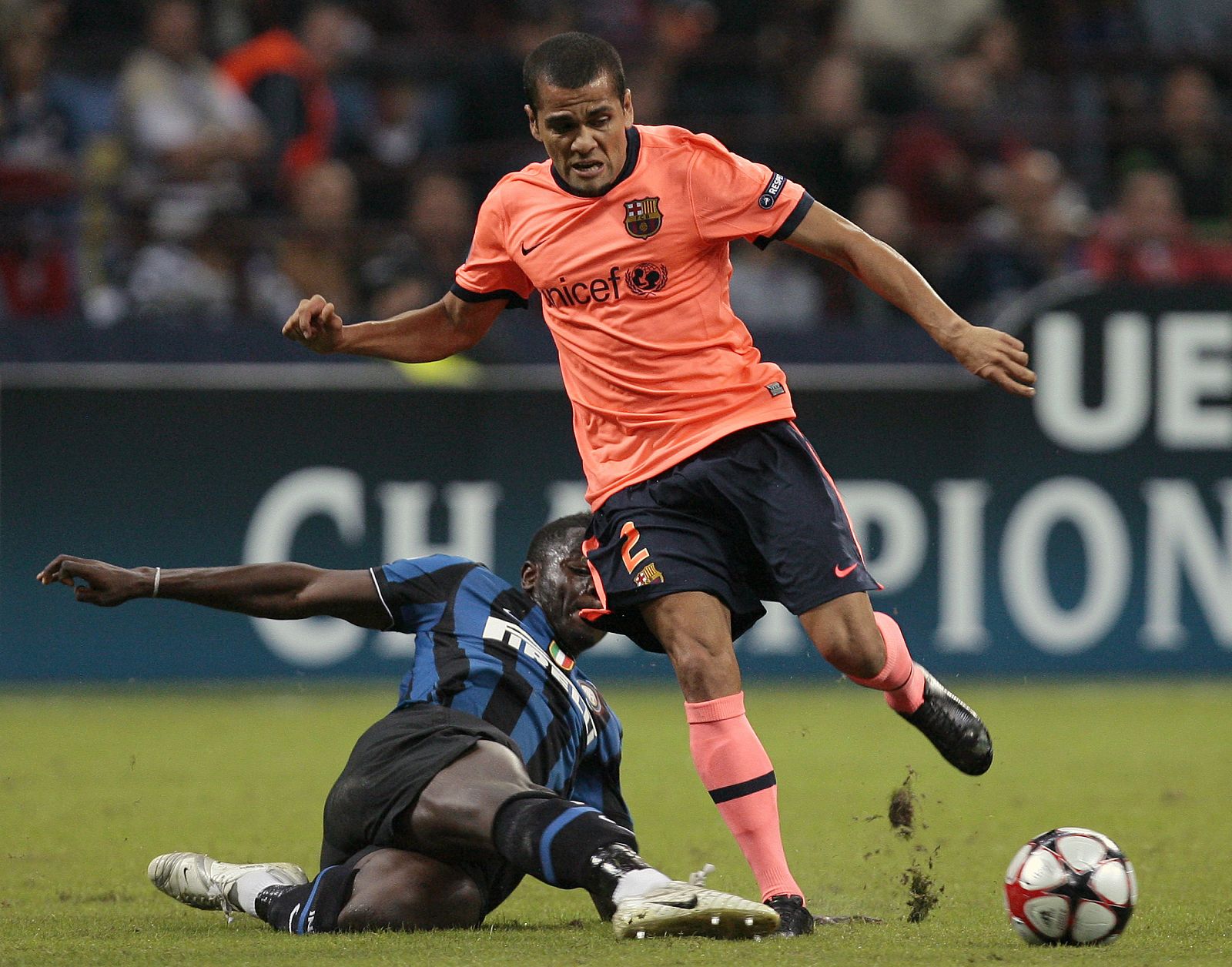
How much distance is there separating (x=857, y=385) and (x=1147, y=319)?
4.94 feet

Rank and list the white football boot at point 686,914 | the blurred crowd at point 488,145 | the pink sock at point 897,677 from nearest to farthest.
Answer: the white football boot at point 686,914
the pink sock at point 897,677
the blurred crowd at point 488,145

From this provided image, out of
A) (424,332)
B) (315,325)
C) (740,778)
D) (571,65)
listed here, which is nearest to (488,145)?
(424,332)

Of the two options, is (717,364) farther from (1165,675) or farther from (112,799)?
(1165,675)

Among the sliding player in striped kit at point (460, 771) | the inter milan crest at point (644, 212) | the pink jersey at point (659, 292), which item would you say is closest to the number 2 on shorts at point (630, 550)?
the pink jersey at point (659, 292)

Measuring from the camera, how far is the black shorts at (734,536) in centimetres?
442

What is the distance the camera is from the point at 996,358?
430 centimetres

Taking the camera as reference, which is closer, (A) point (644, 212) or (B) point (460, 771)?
(B) point (460, 771)

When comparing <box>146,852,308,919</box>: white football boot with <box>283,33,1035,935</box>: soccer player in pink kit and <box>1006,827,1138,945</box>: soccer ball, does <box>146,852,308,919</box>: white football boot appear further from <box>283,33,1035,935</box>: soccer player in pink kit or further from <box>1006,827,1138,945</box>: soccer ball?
<box>1006,827,1138,945</box>: soccer ball

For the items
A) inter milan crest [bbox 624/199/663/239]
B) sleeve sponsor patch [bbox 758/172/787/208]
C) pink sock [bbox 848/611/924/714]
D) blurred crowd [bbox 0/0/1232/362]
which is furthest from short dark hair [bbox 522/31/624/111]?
blurred crowd [bbox 0/0/1232/362]

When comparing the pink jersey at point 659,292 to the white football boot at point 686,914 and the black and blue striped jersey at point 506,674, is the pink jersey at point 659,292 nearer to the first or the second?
the black and blue striped jersey at point 506,674

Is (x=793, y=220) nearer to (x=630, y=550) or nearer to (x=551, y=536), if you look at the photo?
(x=630, y=550)

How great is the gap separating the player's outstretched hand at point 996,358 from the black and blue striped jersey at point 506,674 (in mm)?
1234

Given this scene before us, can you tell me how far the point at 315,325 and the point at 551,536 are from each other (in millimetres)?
823

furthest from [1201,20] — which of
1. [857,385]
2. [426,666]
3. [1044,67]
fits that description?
[426,666]
